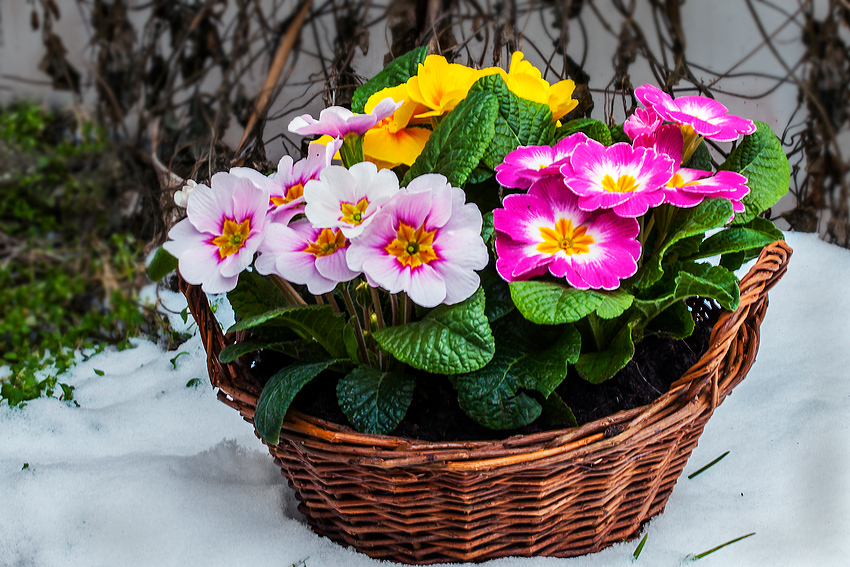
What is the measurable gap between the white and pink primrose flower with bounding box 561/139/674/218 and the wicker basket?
16cm

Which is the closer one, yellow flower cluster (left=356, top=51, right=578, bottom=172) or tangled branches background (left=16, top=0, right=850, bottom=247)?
yellow flower cluster (left=356, top=51, right=578, bottom=172)

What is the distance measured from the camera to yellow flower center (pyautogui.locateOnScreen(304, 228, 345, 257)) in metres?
0.80

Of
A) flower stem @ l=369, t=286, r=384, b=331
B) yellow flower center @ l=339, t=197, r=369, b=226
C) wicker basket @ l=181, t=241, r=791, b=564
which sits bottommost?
wicker basket @ l=181, t=241, r=791, b=564

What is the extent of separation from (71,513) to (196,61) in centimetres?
138

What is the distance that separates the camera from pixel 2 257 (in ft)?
8.04

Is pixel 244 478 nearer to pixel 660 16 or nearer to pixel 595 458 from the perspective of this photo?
pixel 595 458

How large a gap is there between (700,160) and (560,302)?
1.24ft

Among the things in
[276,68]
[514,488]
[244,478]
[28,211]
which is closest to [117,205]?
[28,211]

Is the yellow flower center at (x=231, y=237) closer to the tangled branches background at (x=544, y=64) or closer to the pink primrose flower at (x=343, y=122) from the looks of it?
the pink primrose flower at (x=343, y=122)

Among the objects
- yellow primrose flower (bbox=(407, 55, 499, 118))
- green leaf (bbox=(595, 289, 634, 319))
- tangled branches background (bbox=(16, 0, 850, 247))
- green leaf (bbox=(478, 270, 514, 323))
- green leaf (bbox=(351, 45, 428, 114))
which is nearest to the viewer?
green leaf (bbox=(595, 289, 634, 319))

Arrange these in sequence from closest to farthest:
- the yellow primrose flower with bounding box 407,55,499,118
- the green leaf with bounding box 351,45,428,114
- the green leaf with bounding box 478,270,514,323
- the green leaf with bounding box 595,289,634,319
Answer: the green leaf with bounding box 595,289,634,319, the green leaf with bounding box 478,270,514,323, the yellow primrose flower with bounding box 407,55,499,118, the green leaf with bounding box 351,45,428,114

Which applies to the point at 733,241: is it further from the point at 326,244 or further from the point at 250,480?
the point at 250,480

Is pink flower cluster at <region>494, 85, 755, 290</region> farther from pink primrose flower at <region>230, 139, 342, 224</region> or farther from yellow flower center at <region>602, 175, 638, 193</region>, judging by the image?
pink primrose flower at <region>230, 139, 342, 224</region>

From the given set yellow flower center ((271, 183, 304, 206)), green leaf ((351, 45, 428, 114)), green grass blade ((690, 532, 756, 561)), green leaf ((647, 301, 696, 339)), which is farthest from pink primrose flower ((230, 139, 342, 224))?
green grass blade ((690, 532, 756, 561))
